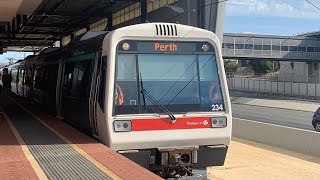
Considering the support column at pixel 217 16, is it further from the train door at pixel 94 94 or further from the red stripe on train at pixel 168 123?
the red stripe on train at pixel 168 123

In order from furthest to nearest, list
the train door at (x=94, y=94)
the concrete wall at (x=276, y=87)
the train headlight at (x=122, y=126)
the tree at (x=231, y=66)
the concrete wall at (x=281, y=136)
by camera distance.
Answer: the tree at (x=231, y=66) < the concrete wall at (x=276, y=87) < the concrete wall at (x=281, y=136) < the train door at (x=94, y=94) < the train headlight at (x=122, y=126)

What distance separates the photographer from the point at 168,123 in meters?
8.11

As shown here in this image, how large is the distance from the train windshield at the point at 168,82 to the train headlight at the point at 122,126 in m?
0.18

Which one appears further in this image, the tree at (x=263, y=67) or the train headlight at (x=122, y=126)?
the tree at (x=263, y=67)

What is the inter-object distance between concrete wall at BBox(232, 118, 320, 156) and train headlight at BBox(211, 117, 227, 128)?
Result: 6.25 meters

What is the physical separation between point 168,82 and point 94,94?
1.48m

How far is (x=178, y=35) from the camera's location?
A: 845 centimetres

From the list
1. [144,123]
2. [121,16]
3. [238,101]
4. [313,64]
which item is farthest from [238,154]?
[313,64]

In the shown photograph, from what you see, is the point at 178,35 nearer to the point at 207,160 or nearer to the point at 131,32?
the point at 131,32

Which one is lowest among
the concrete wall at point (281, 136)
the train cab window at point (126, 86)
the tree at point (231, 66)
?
the concrete wall at point (281, 136)

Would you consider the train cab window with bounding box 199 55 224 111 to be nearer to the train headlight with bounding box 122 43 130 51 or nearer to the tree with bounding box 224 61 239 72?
the train headlight with bounding box 122 43 130 51

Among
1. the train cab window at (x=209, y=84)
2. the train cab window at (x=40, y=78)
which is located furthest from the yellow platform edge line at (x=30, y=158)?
the train cab window at (x=40, y=78)

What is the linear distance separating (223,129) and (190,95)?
0.88 metres

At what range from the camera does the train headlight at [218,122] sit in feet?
27.7
